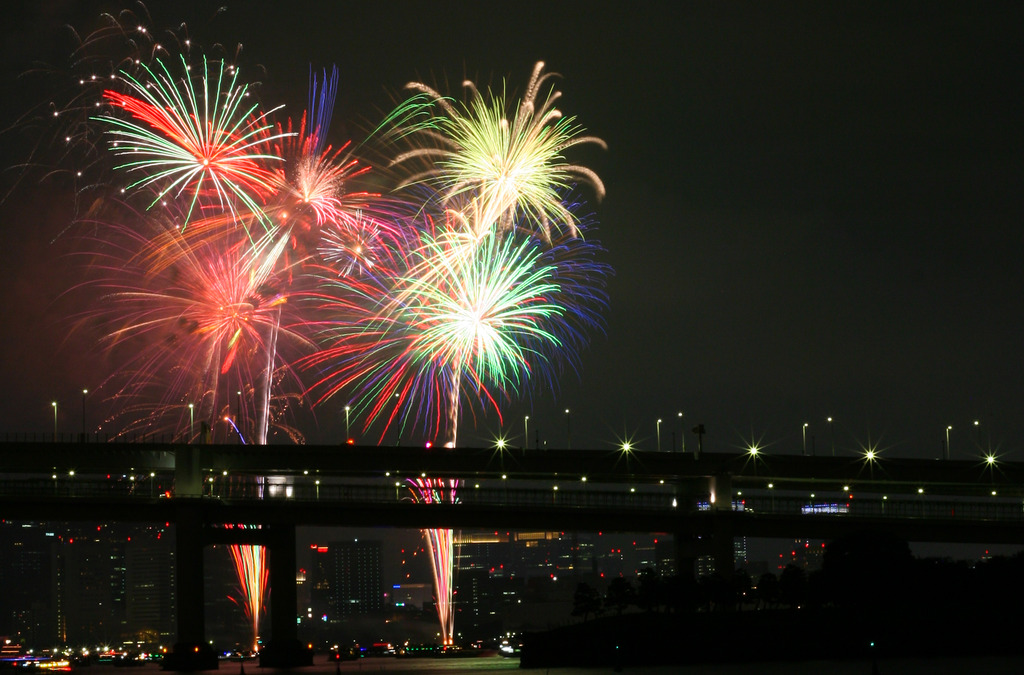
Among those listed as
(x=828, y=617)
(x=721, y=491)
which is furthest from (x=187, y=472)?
(x=828, y=617)

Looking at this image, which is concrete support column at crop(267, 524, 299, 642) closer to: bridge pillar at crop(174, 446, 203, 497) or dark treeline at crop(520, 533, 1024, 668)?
bridge pillar at crop(174, 446, 203, 497)

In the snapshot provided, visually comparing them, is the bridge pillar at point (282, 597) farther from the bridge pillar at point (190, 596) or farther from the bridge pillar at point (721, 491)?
the bridge pillar at point (721, 491)

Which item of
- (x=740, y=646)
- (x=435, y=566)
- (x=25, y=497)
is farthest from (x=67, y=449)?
(x=740, y=646)

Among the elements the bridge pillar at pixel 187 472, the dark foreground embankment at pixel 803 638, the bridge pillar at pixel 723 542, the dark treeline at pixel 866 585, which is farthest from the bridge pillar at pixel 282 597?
the bridge pillar at pixel 723 542

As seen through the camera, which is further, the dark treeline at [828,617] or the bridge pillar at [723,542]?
the bridge pillar at [723,542]

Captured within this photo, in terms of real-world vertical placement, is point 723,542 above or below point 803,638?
above

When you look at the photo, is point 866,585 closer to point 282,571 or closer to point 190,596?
point 282,571
